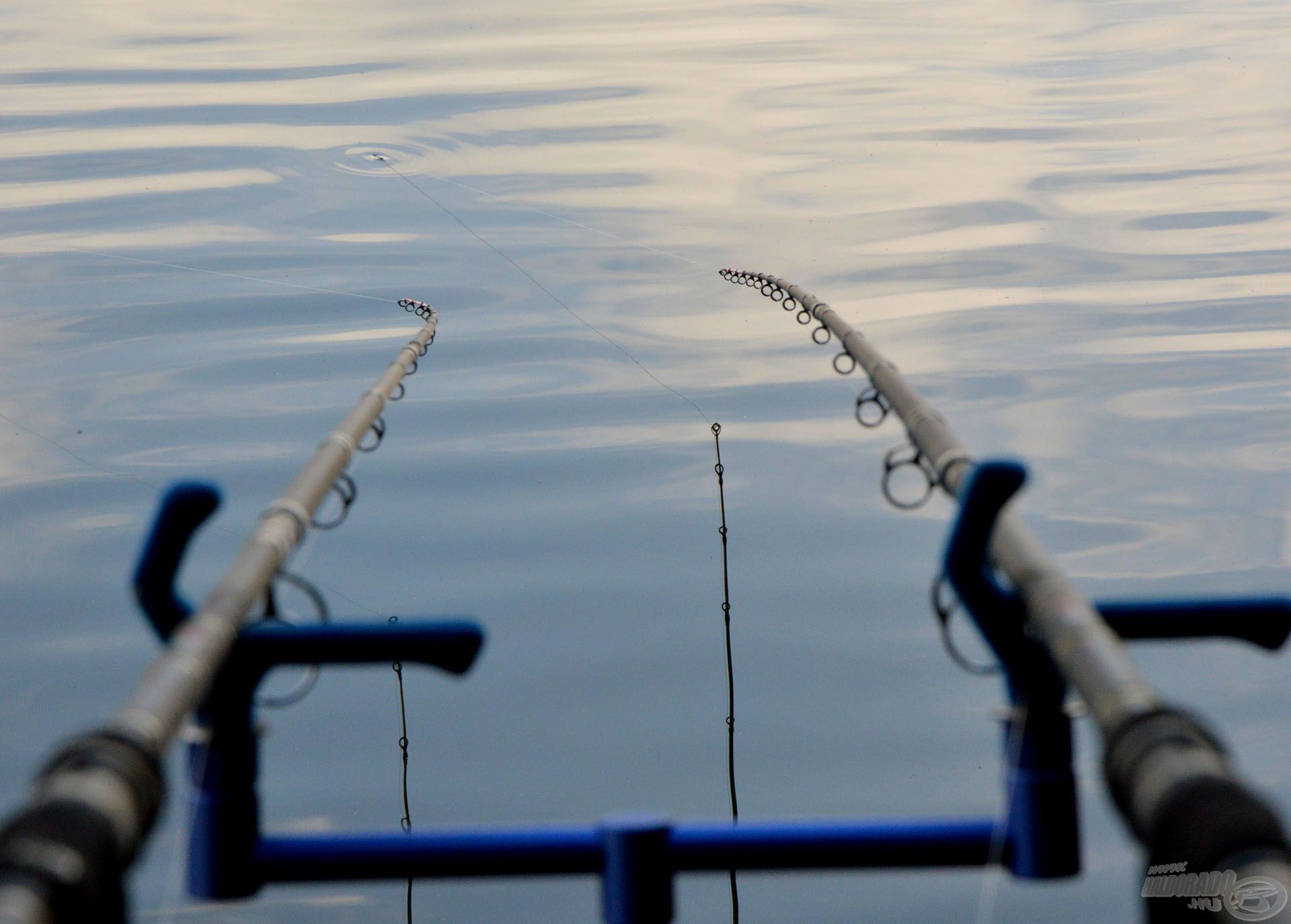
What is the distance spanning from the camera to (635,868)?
7.38 ft

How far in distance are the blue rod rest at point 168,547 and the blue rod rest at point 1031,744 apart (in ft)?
3.62

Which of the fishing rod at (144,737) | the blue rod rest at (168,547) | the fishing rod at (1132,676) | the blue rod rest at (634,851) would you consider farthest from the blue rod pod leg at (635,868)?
the blue rod rest at (168,547)

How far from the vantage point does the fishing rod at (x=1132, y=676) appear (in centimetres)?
127

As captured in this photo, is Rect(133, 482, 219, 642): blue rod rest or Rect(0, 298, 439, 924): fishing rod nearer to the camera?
Rect(0, 298, 439, 924): fishing rod

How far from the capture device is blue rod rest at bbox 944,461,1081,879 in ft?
7.07

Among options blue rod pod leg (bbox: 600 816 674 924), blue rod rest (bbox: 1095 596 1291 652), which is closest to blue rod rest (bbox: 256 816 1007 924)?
blue rod pod leg (bbox: 600 816 674 924)

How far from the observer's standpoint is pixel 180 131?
1923cm

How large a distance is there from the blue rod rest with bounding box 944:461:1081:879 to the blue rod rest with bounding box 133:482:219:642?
3.62 feet

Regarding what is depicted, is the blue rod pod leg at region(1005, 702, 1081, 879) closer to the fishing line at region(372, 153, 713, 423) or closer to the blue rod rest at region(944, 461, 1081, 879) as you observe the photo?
the blue rod rest at region(944, 461, 1081, 879)

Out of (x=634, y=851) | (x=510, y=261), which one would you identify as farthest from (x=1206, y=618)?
(x=510, y=261)

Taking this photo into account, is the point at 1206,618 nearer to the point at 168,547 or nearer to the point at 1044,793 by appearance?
the point at 1044,793

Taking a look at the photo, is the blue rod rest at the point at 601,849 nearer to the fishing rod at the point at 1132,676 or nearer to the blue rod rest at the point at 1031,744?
the blue rod rest at the point at 1031,744

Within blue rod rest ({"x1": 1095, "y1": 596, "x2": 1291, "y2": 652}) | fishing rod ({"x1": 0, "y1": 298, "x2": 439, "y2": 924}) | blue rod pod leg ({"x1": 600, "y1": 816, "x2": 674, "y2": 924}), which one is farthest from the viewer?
blue rod pod leg ({"x1": 600, "y1": 816, "x2": 674, "y2": 924})

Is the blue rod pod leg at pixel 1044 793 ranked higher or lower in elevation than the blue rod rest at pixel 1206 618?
lower
